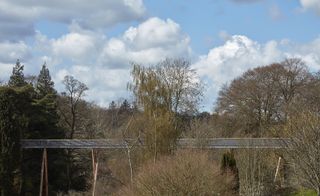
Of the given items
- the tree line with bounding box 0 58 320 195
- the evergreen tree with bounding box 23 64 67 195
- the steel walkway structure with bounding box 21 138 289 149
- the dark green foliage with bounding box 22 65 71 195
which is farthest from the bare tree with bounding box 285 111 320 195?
the evergreen tree with bounding box 23 64 67 195

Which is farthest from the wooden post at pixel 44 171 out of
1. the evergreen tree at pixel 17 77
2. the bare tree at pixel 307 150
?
the bare tree at pixel 307 150

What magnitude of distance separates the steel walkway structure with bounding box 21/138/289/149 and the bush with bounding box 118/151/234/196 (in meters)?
5.91

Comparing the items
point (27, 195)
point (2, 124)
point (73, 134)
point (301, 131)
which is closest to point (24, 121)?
point (2, 124)

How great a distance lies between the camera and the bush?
87.2ft

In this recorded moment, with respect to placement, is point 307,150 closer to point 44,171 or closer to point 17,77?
point 44,171

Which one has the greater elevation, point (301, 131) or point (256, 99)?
point (256, 99)

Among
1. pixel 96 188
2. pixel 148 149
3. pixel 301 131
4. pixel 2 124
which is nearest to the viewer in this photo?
pixel 301 131

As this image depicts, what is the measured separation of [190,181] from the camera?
2695 centimetres

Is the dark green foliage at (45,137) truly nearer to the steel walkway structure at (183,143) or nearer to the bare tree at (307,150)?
the steel walkway structure at (183,143)

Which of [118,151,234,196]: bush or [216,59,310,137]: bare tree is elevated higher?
[216,59,310,137]: bare tree

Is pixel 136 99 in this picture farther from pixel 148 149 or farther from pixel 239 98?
pixel 239 98

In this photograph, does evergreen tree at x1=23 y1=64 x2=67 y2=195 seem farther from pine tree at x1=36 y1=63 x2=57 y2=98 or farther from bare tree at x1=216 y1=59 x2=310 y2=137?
bare tree at x1=216 y1=59 x2=310 y2=137

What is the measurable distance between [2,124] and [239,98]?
81.5ft

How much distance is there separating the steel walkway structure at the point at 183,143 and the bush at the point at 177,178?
233 inches
